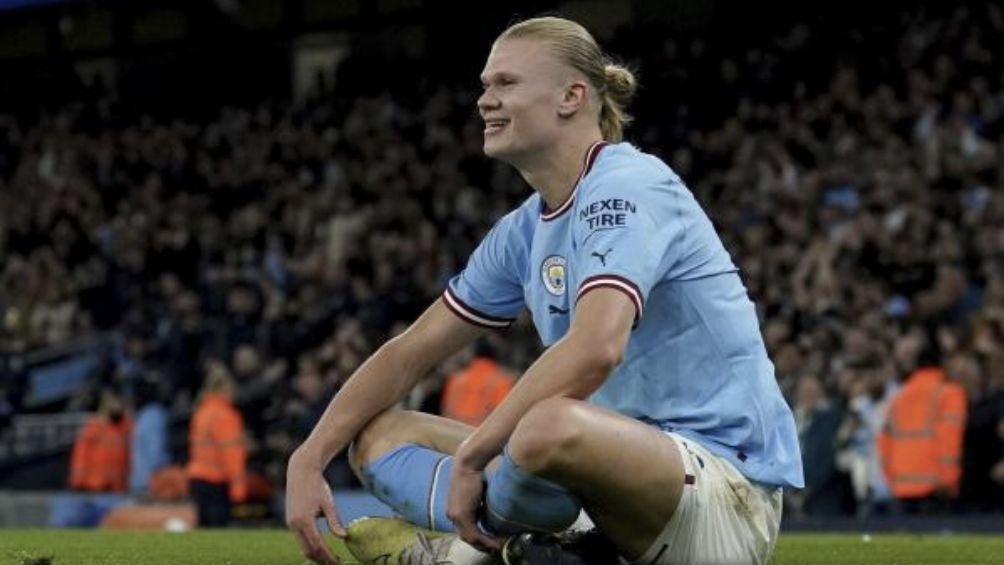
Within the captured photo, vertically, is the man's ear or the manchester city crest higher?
the man's ear

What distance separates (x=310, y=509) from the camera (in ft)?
16.6

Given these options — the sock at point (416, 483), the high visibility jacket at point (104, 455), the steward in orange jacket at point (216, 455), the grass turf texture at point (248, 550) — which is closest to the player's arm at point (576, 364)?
the sock at point (416, 483)

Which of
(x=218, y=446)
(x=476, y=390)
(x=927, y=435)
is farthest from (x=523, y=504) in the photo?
(x=218, y=446)

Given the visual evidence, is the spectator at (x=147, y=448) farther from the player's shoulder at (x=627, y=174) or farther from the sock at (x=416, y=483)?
the player's shoulder at (x=627, y=174)

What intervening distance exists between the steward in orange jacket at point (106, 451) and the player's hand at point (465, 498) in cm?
1417

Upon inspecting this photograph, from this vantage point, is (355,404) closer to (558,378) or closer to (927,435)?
(558,378)

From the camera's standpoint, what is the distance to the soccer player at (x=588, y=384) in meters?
4.66

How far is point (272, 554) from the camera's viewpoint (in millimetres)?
7969

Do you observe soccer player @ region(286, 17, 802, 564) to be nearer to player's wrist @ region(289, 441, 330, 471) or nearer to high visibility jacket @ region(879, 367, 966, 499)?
player's wrist @ region(289, 441, 330, 471)

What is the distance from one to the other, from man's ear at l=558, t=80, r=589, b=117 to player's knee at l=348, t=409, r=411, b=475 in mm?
915

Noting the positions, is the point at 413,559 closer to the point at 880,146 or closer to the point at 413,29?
the point at 880,146

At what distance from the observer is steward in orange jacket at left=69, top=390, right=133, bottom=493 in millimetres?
18531

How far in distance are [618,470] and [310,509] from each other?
870 mm

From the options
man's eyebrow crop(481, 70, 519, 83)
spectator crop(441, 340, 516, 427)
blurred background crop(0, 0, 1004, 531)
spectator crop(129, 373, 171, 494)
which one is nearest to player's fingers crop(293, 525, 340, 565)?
man's eyebrow crop(481, 70, 519, 83)
